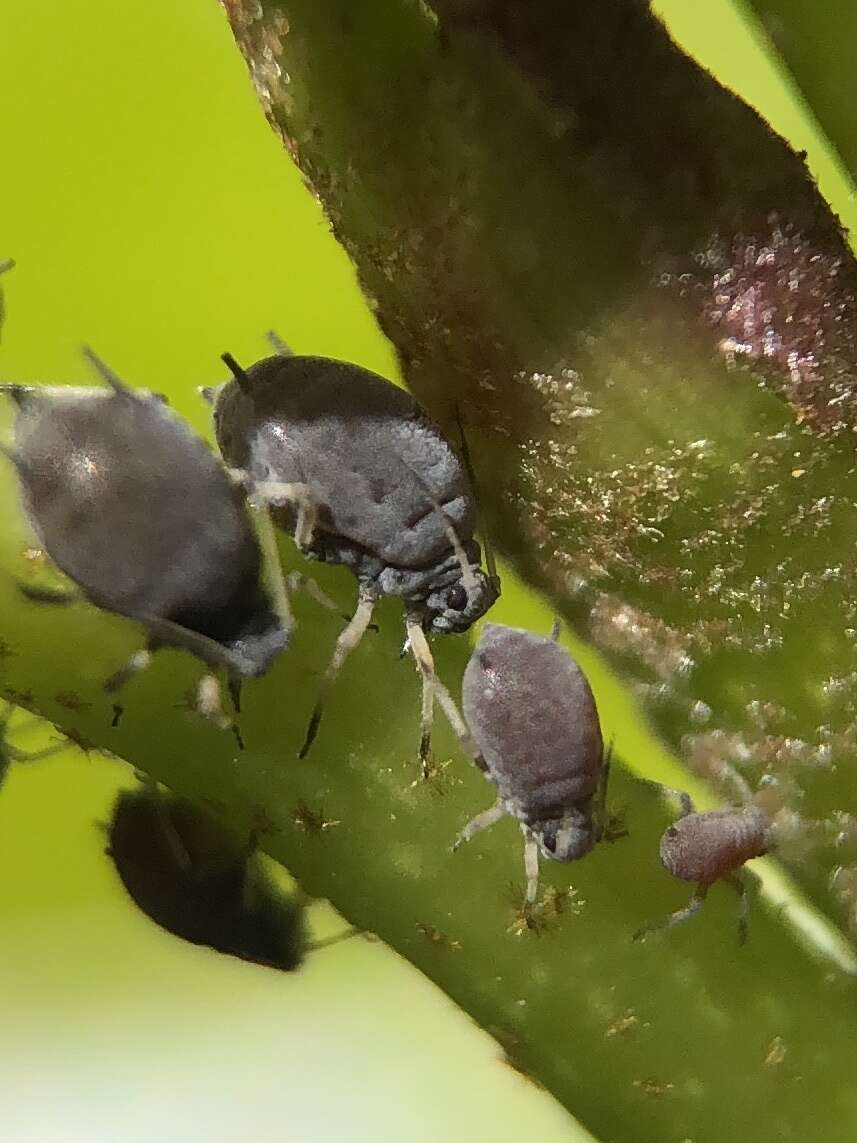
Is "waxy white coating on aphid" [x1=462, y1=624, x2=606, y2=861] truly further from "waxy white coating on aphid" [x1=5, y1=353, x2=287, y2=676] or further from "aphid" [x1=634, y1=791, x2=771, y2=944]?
"waxy white coating on aphid" [x1=5, y1=353, x2=287, y2=676]

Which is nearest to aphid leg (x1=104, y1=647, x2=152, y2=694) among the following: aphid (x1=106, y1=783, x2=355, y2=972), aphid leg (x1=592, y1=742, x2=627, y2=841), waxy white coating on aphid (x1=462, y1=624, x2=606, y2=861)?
waxy white coating on aphid (x1=462, y1=624, x2=606, y2=861)

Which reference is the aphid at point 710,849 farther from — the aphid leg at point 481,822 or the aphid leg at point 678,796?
the aphid leg at point 481,822

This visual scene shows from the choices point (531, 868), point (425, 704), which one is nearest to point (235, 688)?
point (425, 704)

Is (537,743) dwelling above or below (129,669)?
below

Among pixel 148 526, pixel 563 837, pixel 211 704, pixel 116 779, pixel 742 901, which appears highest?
pixel 148 526

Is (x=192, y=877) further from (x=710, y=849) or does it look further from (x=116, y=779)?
(x=710, y=849)

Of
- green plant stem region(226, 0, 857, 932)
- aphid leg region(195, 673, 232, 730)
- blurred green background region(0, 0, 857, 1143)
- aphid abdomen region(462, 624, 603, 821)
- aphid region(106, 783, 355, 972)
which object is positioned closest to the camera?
green plant stem region(226, 0, 857, 932)

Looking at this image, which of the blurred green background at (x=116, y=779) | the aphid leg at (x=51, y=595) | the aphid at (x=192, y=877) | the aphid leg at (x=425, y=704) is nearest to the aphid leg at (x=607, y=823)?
the aphid leg at (x=425, y=704)
